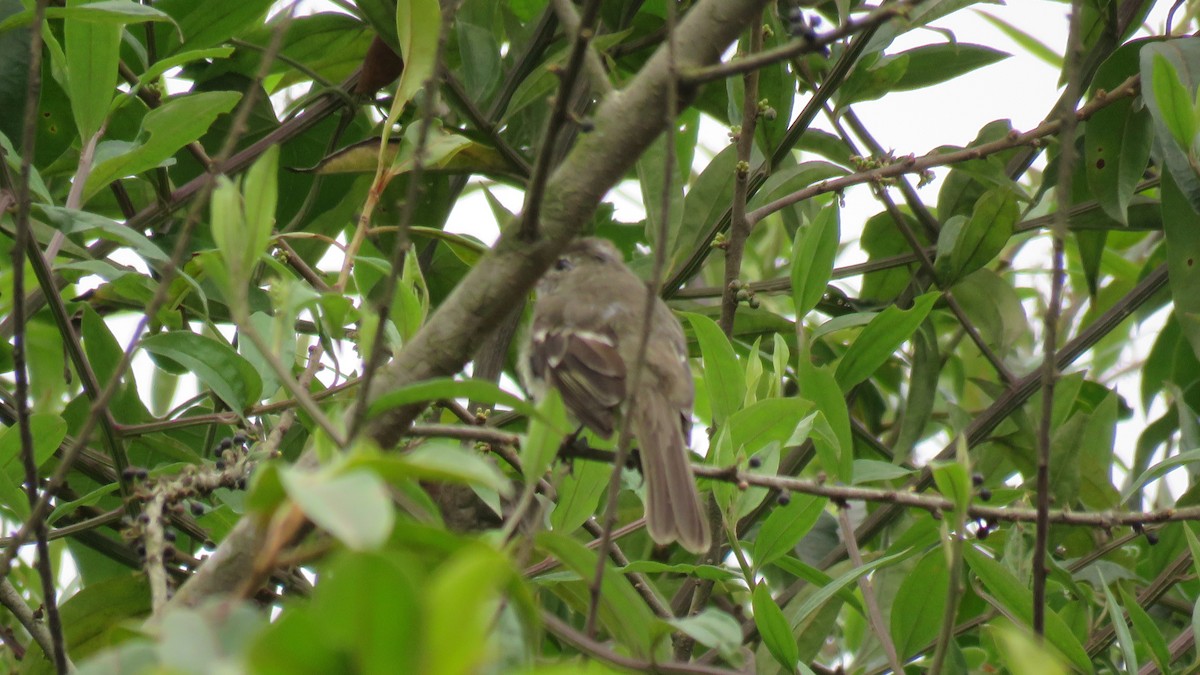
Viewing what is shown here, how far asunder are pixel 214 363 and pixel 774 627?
149 centimetres

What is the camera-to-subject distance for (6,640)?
11.1ft

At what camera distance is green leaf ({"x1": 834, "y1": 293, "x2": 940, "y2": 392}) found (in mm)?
3555

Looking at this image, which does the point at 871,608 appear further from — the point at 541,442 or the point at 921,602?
the point at 541,442

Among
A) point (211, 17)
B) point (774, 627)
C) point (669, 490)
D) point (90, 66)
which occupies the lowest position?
point (774, 627)

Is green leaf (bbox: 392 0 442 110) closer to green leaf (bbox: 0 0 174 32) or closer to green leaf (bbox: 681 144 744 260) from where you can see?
green leaf (bbox: 0 0 174 32)

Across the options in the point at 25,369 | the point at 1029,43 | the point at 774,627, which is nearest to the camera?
the point at 25,369

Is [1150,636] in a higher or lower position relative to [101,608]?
higher

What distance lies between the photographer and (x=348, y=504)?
4.13ft

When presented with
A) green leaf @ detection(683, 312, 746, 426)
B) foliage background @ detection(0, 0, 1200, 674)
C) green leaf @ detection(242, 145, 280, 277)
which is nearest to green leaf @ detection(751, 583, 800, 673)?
foliage background @ detection(0, 0, 1200, 674)

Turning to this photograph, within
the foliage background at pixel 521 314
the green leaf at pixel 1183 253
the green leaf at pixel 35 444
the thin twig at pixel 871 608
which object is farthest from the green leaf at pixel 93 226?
the green leaf at pixel 1183 253

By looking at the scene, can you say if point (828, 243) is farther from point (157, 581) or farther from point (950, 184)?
point (157, 581)

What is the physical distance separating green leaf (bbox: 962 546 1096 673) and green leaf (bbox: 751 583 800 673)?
1.49 ft

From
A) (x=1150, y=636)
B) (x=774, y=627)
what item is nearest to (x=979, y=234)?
(x=1150, y=636)

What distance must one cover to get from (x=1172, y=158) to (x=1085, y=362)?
3.25m
